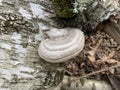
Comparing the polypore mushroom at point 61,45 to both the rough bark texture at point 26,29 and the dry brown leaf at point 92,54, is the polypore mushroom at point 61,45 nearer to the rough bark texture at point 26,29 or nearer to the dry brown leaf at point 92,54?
the rough bark texture at point 26,29

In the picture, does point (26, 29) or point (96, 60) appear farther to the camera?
point (96, 60)

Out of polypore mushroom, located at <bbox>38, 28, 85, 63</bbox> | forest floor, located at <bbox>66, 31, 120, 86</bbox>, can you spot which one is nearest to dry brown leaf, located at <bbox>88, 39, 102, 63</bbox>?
forest floor, located at <bbox>66, 31, 120, 86</bbox>

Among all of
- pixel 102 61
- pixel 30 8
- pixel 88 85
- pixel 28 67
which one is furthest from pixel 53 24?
pixel 102 61

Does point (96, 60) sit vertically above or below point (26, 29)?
below

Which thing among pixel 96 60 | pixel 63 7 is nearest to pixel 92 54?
pixel 96 60

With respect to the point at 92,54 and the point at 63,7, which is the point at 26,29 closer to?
the point at 63,7

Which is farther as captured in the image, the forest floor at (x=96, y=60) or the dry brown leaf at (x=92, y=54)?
the dry brown leaf at (x=92, y=54)

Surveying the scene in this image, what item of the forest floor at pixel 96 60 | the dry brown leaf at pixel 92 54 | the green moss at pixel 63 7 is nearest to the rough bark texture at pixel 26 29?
the green moss at pixel 63 7
